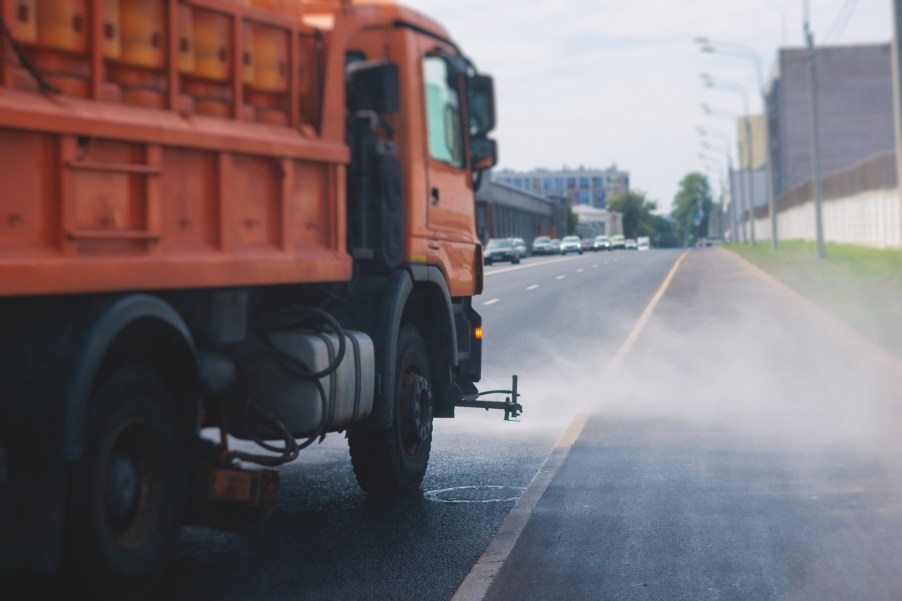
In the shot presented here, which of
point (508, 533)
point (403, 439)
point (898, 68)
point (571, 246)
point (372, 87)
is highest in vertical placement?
point (898, 68)

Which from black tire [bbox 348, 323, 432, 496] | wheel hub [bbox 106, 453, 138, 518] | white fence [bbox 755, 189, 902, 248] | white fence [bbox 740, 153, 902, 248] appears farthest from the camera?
white fence [bbox 740, 153, 902, 248]

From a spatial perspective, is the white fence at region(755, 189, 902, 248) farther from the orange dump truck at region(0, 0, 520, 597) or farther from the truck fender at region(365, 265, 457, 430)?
the truck fender at region(365, 265, 457, 430)

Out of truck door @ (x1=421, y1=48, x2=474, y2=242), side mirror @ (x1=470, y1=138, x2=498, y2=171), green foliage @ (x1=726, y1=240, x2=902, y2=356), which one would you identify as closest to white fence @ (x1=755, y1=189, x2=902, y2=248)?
green foliage @ (x1=726, y1=240, x2=902, y2=356)

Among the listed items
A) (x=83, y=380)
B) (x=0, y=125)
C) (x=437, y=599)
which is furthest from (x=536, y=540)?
(x=0, y=125)

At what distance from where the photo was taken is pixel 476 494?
27.5ft

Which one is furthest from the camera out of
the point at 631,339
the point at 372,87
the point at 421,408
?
the point at 631,339

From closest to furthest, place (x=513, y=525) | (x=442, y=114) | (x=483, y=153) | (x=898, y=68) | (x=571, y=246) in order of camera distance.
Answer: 1. (x=513, y=525)
2. (x=442, y=114)
3. (x=483, y=153)
4. (x=898, y=68)
5. (x=571, y=246)

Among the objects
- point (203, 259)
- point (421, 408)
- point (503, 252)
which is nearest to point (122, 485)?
point (203, 259)

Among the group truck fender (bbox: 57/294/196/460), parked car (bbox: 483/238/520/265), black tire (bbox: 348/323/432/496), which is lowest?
black tire (bbox: 348/323/432/496)

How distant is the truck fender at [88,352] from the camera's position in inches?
192

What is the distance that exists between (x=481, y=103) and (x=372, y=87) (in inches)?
74.6

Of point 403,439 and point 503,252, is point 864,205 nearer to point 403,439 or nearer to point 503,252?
point 503,252

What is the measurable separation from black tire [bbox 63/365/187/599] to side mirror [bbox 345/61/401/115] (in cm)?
254

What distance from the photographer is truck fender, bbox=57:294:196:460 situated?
4875 mm
